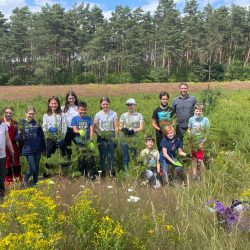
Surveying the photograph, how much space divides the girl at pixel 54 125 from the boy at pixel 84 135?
217mm

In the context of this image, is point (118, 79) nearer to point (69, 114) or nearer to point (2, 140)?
point (69, 114)

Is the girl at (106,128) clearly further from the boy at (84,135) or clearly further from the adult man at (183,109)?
the adult man at (183,109)

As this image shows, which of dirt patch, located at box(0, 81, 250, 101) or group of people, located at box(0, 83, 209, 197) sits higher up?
group of people, located at box(0, 83, 209, 197)

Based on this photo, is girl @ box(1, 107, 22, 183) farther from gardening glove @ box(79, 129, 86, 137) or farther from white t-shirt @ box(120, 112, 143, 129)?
white t-shirt @ box(120, 112, 143, 129)

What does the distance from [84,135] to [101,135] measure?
38 cm

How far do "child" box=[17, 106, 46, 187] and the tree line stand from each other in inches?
1895

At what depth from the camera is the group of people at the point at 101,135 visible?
591 cm

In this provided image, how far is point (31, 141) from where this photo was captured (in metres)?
5.87

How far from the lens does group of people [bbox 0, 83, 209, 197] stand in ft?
19.4

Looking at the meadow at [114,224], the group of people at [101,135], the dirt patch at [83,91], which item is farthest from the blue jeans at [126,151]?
the dirt patch at [83,91]

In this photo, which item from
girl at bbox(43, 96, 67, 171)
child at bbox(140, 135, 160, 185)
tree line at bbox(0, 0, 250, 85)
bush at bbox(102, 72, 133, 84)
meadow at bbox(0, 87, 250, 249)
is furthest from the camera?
tree line at bbox(0, 0, 250, 85)

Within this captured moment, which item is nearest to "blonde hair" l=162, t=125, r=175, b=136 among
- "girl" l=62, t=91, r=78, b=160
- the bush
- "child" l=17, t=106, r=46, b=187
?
"girl" l=62, t=91, r=78, b=160

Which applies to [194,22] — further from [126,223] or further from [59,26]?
[126,223]

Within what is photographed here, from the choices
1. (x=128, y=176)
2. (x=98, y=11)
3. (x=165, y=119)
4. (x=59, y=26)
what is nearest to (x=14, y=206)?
(x=128, y=176)
